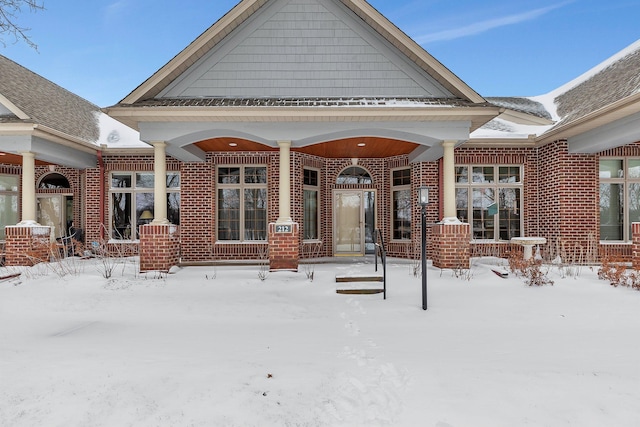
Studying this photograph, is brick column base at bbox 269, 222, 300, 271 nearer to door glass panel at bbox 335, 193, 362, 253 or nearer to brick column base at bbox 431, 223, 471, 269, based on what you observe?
brick column base at bbox 431, 223, 471, 269

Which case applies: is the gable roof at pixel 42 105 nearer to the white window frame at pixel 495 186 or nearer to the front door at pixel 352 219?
the front door at pixel 352 219

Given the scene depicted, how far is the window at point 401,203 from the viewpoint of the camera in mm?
11773

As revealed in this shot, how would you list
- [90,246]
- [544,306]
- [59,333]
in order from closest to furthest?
[59,333] < [544,306] < [90,246]

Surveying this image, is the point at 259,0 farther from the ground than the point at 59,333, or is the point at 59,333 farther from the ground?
the point at 259,0

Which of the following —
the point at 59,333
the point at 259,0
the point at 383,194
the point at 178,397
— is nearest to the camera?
the point at 178,397

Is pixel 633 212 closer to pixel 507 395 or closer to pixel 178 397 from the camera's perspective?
pixel 507 395

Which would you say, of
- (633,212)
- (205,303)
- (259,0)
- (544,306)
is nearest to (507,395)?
(544,306)

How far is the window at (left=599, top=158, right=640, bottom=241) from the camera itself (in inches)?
411

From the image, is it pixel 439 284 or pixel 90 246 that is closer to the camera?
pixel 439 284

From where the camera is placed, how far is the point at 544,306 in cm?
605

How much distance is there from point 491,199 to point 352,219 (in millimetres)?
4434

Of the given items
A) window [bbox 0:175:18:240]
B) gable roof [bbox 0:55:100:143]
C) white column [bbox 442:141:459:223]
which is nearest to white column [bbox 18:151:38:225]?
gable roof [bbox 0:55:100:143]

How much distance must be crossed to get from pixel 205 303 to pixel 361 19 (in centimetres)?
775

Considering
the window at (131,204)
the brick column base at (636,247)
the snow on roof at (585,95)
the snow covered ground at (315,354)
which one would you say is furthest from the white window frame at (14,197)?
the brick column base at (636,247)
